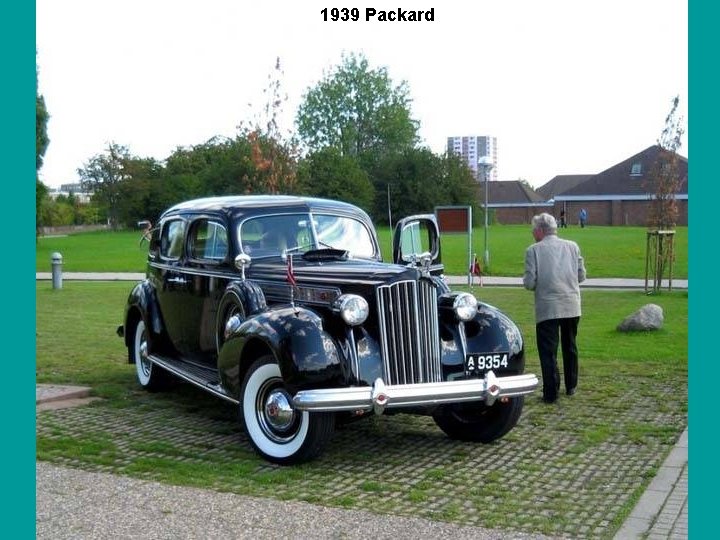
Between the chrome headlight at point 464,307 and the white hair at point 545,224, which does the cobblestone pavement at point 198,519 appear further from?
the white hair at point 545,224

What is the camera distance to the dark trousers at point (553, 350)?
26.9ft

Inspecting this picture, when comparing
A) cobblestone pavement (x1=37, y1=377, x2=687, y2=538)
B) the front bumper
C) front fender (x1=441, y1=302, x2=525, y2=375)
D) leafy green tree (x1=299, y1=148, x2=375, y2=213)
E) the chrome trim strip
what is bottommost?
cobblestone pavement (x1=37, y1=377, x2=687, y2=538)

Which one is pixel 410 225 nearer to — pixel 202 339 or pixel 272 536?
pixel 202 339

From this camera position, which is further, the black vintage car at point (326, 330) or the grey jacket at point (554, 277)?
the grey jacket at point (554, 277)

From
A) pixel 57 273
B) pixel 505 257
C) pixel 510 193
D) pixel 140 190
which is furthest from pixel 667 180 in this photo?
pixel 510 193

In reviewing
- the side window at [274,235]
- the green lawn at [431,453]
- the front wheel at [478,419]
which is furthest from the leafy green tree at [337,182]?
the front wheel at [478,419]

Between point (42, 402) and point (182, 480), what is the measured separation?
10.7 feet

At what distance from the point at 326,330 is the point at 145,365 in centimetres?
368

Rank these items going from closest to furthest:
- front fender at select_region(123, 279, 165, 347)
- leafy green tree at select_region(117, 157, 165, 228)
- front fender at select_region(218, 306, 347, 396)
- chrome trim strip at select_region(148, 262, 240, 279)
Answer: front fender at select_region(218, 306, 347, 396), chrome trim strip at select_region(148, 262, 240, 279), front fender at select_region(123, 279, 165, 347), leafy green tree at select_region(117, 157, 165, 228)

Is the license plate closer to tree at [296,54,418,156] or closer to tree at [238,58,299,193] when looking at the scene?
tree at [238,58,299,193]

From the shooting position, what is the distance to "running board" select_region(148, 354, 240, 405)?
7.18m

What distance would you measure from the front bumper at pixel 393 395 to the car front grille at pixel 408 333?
29 cm

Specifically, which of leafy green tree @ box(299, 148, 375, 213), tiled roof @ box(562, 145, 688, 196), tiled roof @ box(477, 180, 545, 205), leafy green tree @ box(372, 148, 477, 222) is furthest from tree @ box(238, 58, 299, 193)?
tiled roof @ box(477, 180, 545, 205)

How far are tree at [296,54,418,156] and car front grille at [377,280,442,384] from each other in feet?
164
